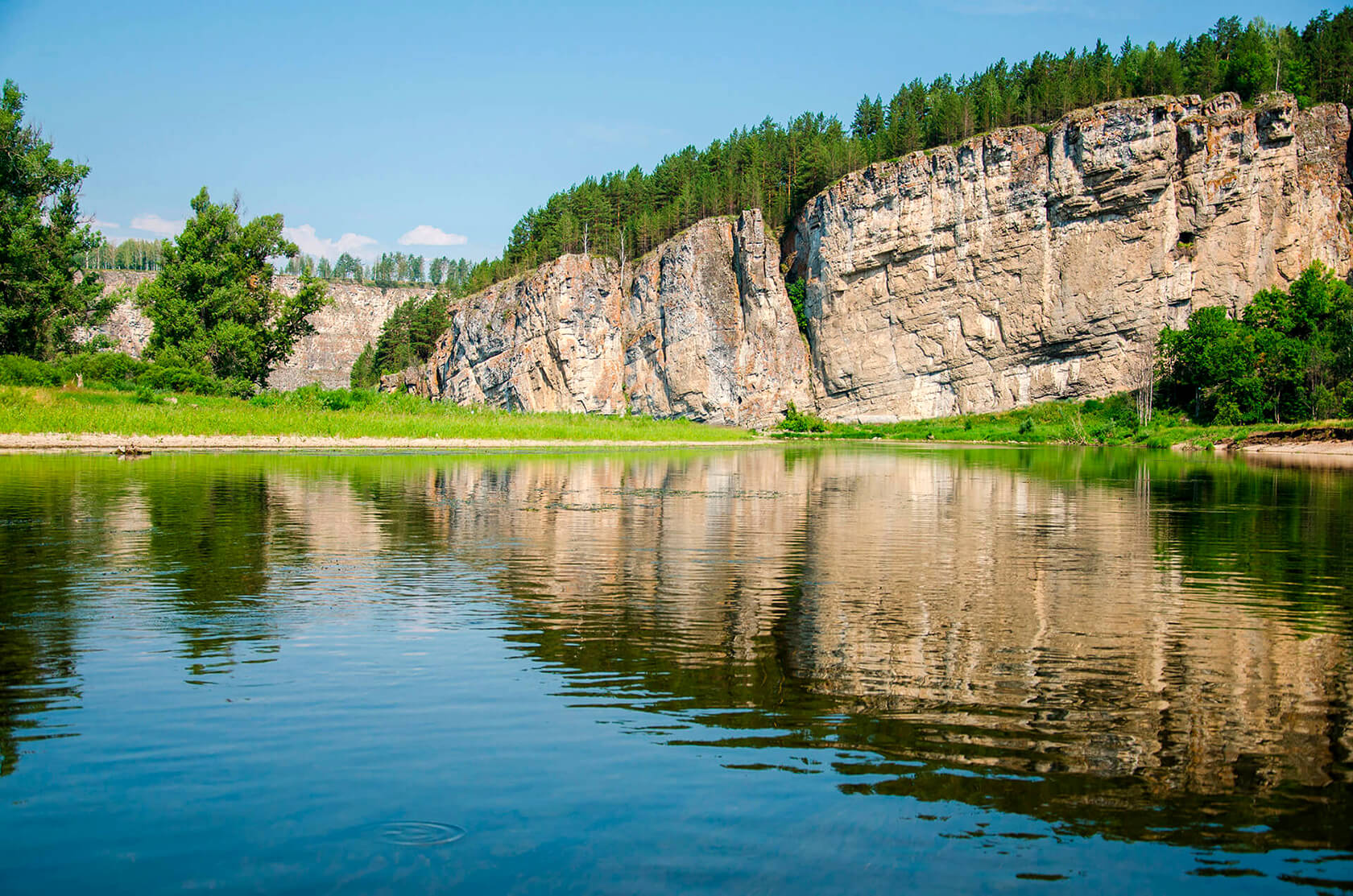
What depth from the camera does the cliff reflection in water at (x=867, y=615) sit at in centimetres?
667

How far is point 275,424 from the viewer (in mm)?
A: 53625

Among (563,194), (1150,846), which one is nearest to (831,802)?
(1150,846)

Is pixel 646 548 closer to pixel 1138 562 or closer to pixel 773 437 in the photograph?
pixel 1138 562

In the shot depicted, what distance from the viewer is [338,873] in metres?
5.08

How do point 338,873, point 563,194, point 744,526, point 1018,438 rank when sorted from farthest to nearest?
point 563,194, point 1018,438, point 744,526, point 338,873

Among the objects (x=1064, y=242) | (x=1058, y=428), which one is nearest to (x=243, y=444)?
(x=1058, y=428)

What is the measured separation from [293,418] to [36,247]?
2324 cm

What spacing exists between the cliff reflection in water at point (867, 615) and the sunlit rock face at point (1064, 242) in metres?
68.0

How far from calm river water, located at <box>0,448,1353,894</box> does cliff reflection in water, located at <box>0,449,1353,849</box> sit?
0.06 m

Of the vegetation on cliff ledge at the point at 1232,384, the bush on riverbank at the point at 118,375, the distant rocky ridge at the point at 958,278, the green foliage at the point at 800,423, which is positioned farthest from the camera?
the green foliage at the point at 800,423

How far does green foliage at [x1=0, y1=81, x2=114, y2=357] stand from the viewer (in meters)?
60.8

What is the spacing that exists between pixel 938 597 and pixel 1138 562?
5490 millimetres

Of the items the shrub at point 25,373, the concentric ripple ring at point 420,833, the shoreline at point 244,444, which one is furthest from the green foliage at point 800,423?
the concentric ripple ring at point 420,833

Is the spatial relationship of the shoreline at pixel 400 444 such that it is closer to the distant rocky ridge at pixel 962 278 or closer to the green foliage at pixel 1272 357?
the green foliage at pixel 1272 357
